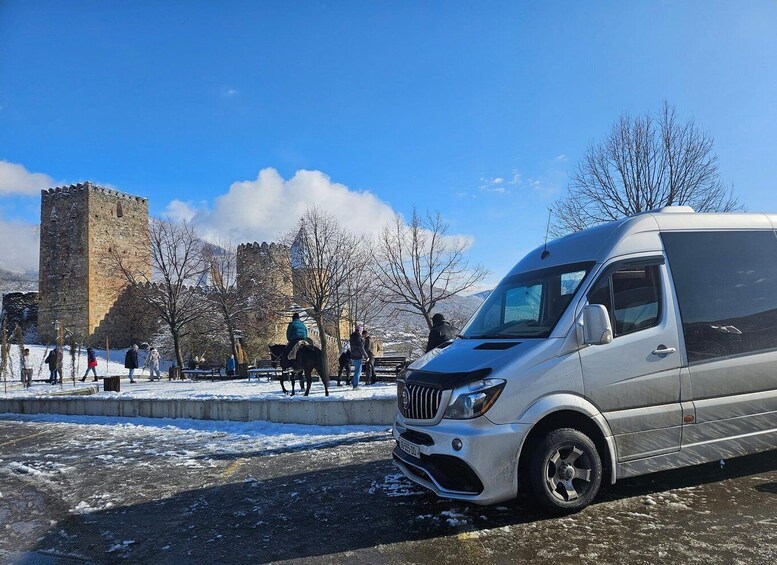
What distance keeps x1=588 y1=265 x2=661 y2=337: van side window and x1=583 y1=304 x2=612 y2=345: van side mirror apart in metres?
0.31

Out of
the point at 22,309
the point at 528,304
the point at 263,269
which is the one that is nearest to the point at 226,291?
the point at 263,269

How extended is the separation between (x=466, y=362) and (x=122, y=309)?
155 ft

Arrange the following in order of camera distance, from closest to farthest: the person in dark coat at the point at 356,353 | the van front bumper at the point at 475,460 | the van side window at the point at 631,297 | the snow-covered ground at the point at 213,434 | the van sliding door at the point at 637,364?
the van front bumper at the point at 475,460 < the van sliding door at the point at 637,364 < the van side window at the point at 631,297 < the snow-covered ground at the point at 213,434 < the person in dark coat at the point at 356,353

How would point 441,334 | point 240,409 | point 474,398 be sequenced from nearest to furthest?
point 474,398, point 441,334, point 240,409

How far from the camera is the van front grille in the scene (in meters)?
4.59

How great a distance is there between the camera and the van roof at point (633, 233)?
5.18 m

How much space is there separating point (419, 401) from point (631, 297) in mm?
2251

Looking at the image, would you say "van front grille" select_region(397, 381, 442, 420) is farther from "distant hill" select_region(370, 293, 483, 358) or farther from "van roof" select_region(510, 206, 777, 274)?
"distant hill" select_region(370, 293, 483, 358)

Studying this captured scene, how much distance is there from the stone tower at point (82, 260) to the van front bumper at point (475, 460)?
151 feet

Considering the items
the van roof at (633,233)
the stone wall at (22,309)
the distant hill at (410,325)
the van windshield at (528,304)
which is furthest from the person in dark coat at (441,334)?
the stone wall at (22,309)

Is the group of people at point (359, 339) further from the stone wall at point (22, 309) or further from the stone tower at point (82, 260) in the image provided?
the stone wall at point (22, 309)

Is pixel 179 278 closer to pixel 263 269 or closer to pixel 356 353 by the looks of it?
pixel 263 269

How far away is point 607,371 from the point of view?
184 inches

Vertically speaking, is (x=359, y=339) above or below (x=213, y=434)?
above
